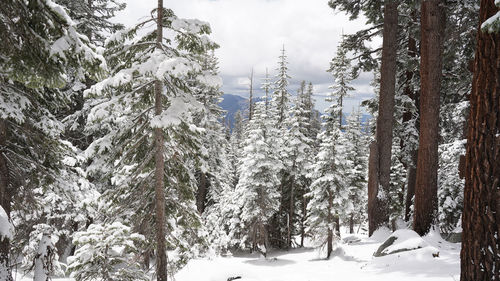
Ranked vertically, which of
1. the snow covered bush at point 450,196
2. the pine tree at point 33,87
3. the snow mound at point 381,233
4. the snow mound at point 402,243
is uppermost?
the pine tree at point 33,87

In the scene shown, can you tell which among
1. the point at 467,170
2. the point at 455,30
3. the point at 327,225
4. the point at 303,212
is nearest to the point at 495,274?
the point at 467,170

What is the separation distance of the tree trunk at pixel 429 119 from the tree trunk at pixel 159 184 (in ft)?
22.7

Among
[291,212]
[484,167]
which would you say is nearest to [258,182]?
[291,212]

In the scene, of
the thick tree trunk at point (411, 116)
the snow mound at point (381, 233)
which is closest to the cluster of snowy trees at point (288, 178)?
the thick tree trunk at point (411, 116)

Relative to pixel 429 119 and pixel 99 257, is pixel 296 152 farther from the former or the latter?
pixel 99 257

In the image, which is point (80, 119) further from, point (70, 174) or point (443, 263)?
point (443, 263)

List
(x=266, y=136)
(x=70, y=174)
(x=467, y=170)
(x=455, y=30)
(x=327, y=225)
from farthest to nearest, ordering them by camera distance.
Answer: (x=266, y=136)
(x=327, y=225)
(x=70, y=174)
(x=455, y=30)
(x=467, y=170)

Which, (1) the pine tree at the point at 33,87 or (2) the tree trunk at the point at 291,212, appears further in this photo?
(2) the tree trunk at the point at 291,212

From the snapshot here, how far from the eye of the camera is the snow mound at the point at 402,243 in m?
7.79

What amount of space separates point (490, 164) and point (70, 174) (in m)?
12.0

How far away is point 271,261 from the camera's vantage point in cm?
2386

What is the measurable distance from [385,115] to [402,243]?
4310 millimetres

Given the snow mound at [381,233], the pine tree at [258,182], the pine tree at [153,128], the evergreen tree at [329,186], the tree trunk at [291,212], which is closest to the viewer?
the pine tree at [153,128]

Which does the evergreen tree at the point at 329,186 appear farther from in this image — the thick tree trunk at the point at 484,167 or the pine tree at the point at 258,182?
the thick tree trunk at the point at 484,167
